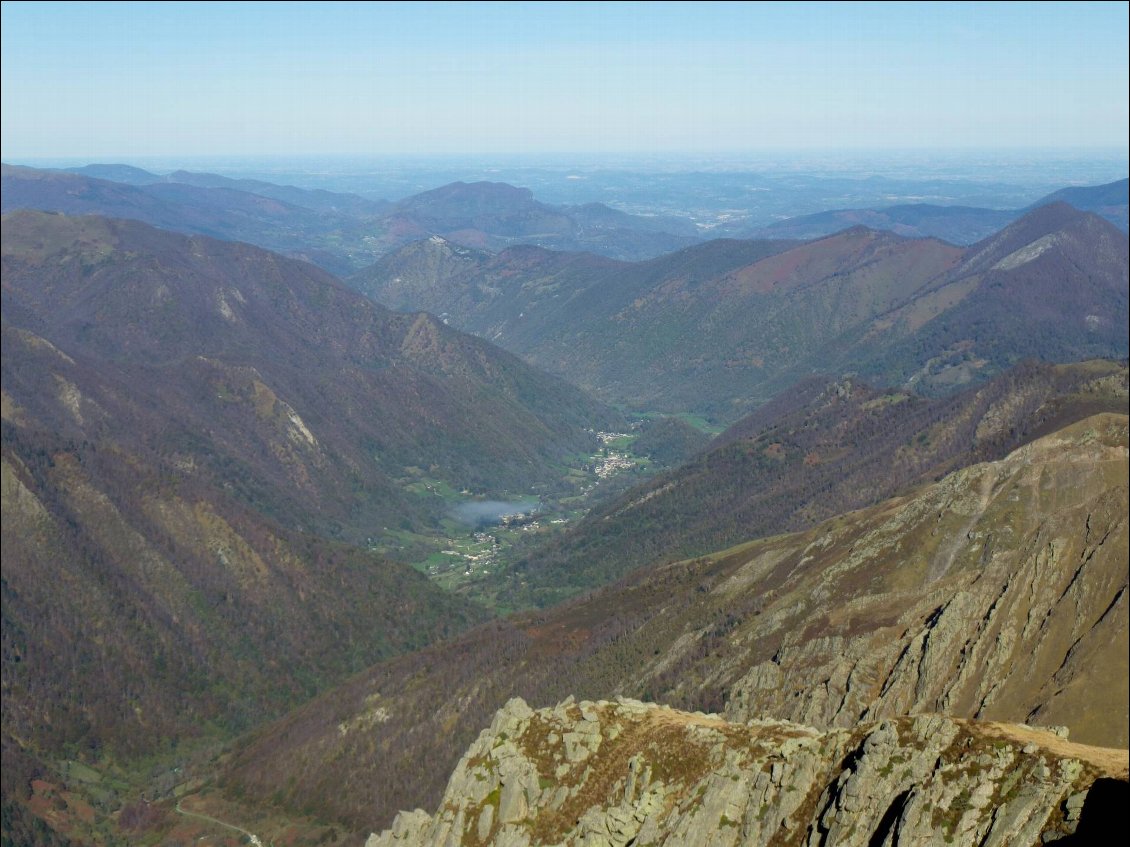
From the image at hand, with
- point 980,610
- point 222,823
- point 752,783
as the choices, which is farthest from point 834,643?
point 222,823

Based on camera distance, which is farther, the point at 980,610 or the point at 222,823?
the point at 222,823

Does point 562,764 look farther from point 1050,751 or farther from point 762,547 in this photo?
point 762,547

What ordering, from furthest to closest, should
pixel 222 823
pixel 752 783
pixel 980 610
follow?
pixel 222 823 < pixel 980 610 < pixel 752 783

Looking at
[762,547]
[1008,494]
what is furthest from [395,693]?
[1008,494]

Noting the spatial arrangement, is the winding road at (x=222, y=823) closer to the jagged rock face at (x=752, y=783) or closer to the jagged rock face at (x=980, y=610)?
the jagged rock face at (x=752, y=783)

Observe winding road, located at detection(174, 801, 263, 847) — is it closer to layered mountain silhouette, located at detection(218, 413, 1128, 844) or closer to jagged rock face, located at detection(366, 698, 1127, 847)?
layered mountain silhouette, located at detection(218, 413, 1128, 844)

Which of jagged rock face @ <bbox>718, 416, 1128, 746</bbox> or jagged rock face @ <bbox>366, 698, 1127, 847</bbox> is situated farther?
jagged rock face @ <bbox>718, 416, 1128, 746</bbox>

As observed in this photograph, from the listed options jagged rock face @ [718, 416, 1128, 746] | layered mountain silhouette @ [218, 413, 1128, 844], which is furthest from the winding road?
jagged rock face @ [718, 416, 1128, 746]

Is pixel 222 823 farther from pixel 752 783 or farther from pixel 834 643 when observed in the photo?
pixel 752 783

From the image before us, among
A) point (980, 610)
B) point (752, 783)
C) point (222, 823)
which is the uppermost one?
point (752, 783)
